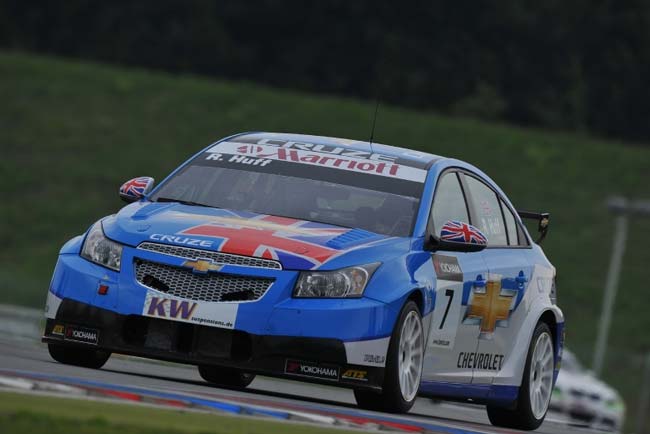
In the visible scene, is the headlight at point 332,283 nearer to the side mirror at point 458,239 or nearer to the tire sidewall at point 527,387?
the side mirror at point 458,239

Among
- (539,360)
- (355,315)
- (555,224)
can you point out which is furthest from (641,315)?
(355,315)

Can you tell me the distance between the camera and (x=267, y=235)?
10352 mm

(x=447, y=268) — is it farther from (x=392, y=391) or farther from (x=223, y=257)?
(x=223, y=257)

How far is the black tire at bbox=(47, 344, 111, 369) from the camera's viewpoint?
36.1 ft

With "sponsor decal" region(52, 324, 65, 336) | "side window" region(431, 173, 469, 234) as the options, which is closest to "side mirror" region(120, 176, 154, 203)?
"sponsor decal" region(52, 324, 65, 336)

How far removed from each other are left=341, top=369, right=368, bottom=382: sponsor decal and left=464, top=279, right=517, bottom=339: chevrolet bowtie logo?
1.41 meters

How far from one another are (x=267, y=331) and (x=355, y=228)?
3.76 feet

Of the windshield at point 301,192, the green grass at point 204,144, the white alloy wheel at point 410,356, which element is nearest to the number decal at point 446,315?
the white alloy wheel at point 410,356

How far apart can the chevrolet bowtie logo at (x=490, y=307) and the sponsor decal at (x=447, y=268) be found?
30 centimetres

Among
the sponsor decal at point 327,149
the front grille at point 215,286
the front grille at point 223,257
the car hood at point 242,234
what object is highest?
the sponsor decal at point 327,149

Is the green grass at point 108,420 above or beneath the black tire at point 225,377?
above

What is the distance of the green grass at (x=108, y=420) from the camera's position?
6.86 metres

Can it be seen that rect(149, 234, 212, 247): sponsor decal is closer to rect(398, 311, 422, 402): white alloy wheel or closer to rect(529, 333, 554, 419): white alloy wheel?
rect(398, 311, 422, 402): white alloy wheel

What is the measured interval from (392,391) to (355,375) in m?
0.30
